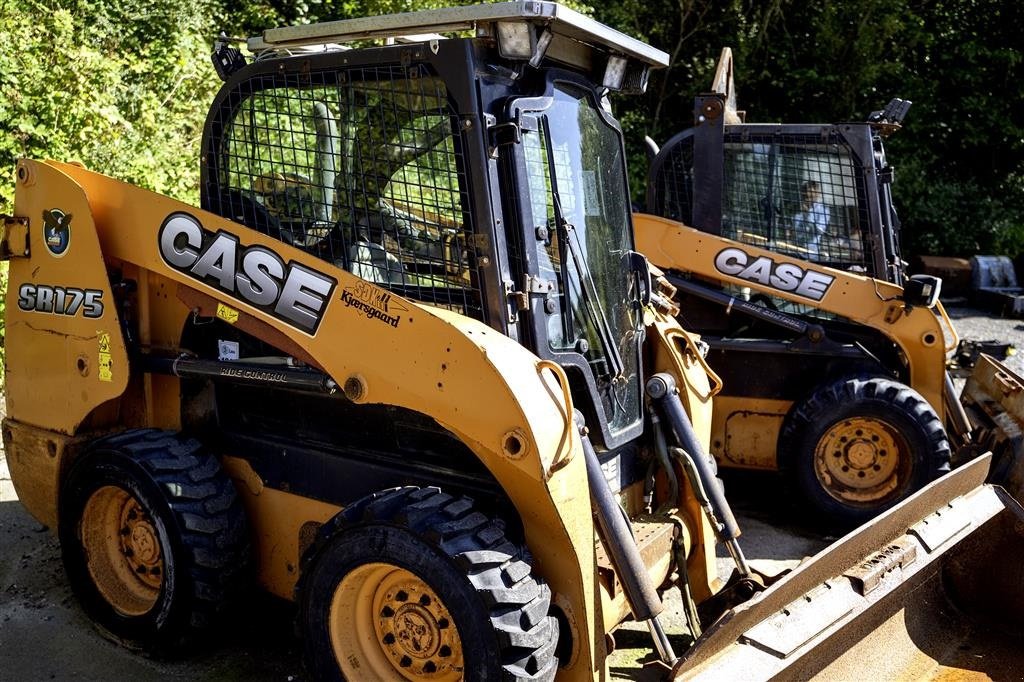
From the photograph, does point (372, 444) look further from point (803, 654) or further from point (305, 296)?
point (803, 654)

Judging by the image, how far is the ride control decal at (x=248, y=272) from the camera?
3.47 meters

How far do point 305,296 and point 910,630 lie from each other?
2.73 m

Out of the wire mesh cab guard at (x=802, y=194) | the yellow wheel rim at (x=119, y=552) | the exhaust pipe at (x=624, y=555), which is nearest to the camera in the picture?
the exhaust pipe at (x=624, y=555)

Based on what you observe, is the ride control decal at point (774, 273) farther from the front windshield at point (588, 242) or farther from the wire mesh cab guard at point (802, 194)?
the front windshield at point (588, 242)

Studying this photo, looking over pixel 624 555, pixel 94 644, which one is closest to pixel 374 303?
pixel 624 555

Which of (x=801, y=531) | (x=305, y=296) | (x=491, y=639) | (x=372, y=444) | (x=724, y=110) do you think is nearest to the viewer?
(x=491, y=639)

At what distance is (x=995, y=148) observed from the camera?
15.6m

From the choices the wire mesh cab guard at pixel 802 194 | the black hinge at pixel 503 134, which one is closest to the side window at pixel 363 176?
the black hinge at pixel 503 134

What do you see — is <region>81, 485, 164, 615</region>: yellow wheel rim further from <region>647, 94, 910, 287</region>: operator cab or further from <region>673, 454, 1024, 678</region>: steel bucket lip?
<region>647, 94, 910, 287</region>: operator cab

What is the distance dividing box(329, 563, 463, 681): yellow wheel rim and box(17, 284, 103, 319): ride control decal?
5.64 ft

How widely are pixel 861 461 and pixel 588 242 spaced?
301 centimetres

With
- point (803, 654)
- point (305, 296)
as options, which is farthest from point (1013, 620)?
point (305, 296)

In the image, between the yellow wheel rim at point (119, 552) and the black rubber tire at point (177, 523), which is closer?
the black rubber tire at point (177, 523)

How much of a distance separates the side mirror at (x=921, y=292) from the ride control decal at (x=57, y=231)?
4.65 meters
